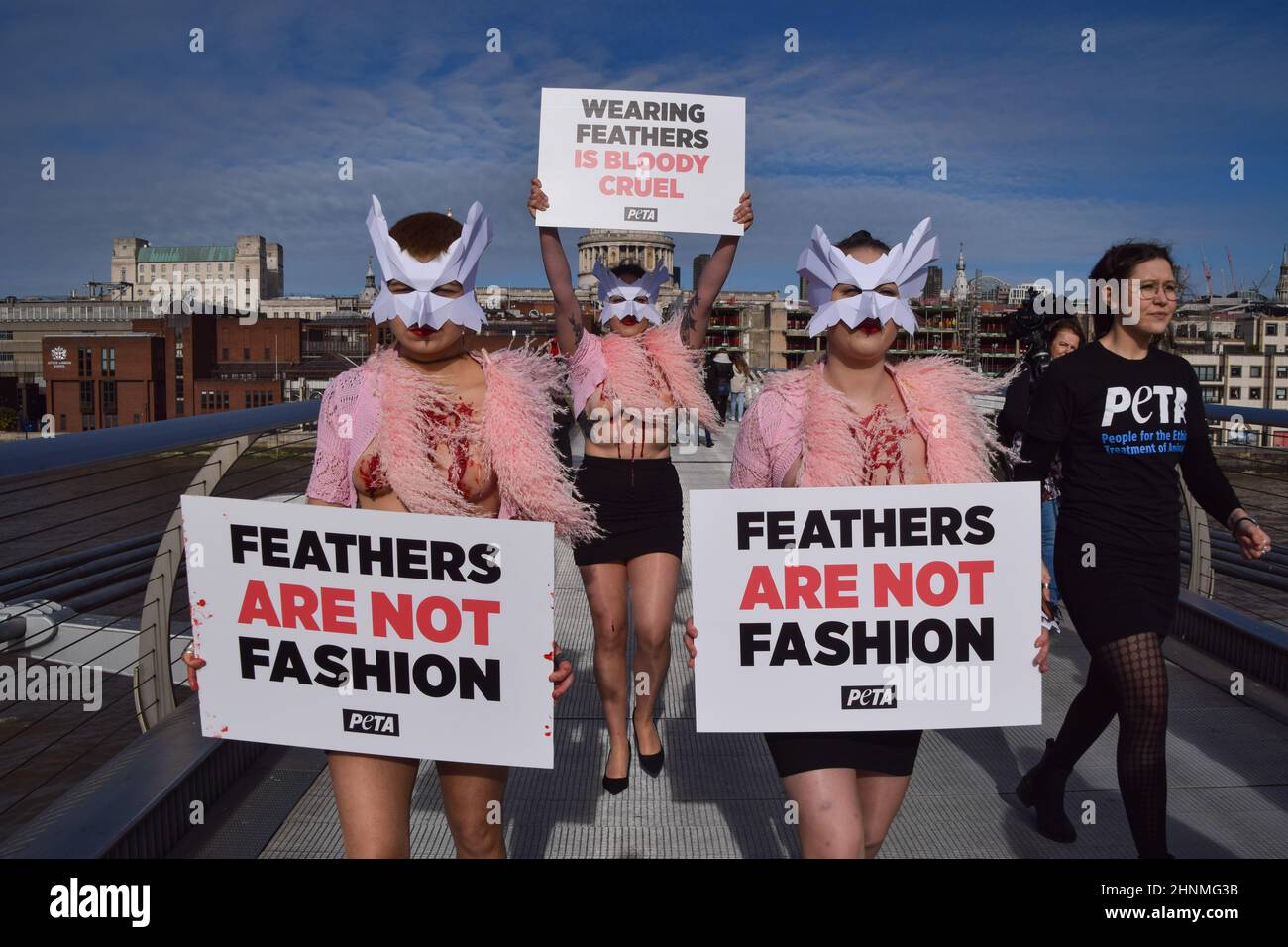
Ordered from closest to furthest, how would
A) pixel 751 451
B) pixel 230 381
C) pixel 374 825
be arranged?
Result: pixel 374 825 < pixel 751 451 < pixel 230 381

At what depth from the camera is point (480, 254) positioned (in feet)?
8.04

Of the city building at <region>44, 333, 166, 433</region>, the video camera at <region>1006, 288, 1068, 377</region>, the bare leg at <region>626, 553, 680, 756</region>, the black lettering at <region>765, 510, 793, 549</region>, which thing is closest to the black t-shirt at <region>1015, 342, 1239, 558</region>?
the black lettering at <region>765, 510, 793, 549</region>

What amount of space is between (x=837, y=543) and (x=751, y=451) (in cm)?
36

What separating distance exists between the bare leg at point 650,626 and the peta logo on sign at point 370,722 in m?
1.49

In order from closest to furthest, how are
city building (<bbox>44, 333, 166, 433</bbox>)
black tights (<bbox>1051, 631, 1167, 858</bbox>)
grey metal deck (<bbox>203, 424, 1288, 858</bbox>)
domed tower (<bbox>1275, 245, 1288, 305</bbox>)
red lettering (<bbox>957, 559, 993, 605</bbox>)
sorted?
red lettering (<bbox>957, 559, 993, 605</bbox>)
black tights (<bbox>1051, 631, 1167, 858</bbox>)
grey metal deck (<bbox>203, 424, 1288, 858</bbox>)
city building (<bbox>44, 333, 166, 433</bbox>)
domed tower (<bbox>1275, 245, 1288, 305</bbox>)

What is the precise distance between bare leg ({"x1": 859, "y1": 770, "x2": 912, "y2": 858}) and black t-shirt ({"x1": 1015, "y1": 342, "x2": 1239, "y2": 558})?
996 mm

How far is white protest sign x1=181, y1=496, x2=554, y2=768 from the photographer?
2283mm

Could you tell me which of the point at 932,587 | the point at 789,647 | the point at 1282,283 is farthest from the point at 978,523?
the point at 1282,283

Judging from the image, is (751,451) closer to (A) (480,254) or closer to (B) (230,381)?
(A) (480,254)

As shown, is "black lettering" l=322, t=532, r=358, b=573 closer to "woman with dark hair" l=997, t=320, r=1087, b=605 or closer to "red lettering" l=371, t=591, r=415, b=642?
"red lettering" l=371, t=591, r=415, b=642

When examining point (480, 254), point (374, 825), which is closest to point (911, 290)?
point (480, 254)

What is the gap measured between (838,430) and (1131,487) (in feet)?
3.27

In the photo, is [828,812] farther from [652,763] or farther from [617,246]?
[617,246]

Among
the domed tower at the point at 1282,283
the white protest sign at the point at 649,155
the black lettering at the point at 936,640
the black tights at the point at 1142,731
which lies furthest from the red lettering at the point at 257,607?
the domed tower at the point at 1282,283
